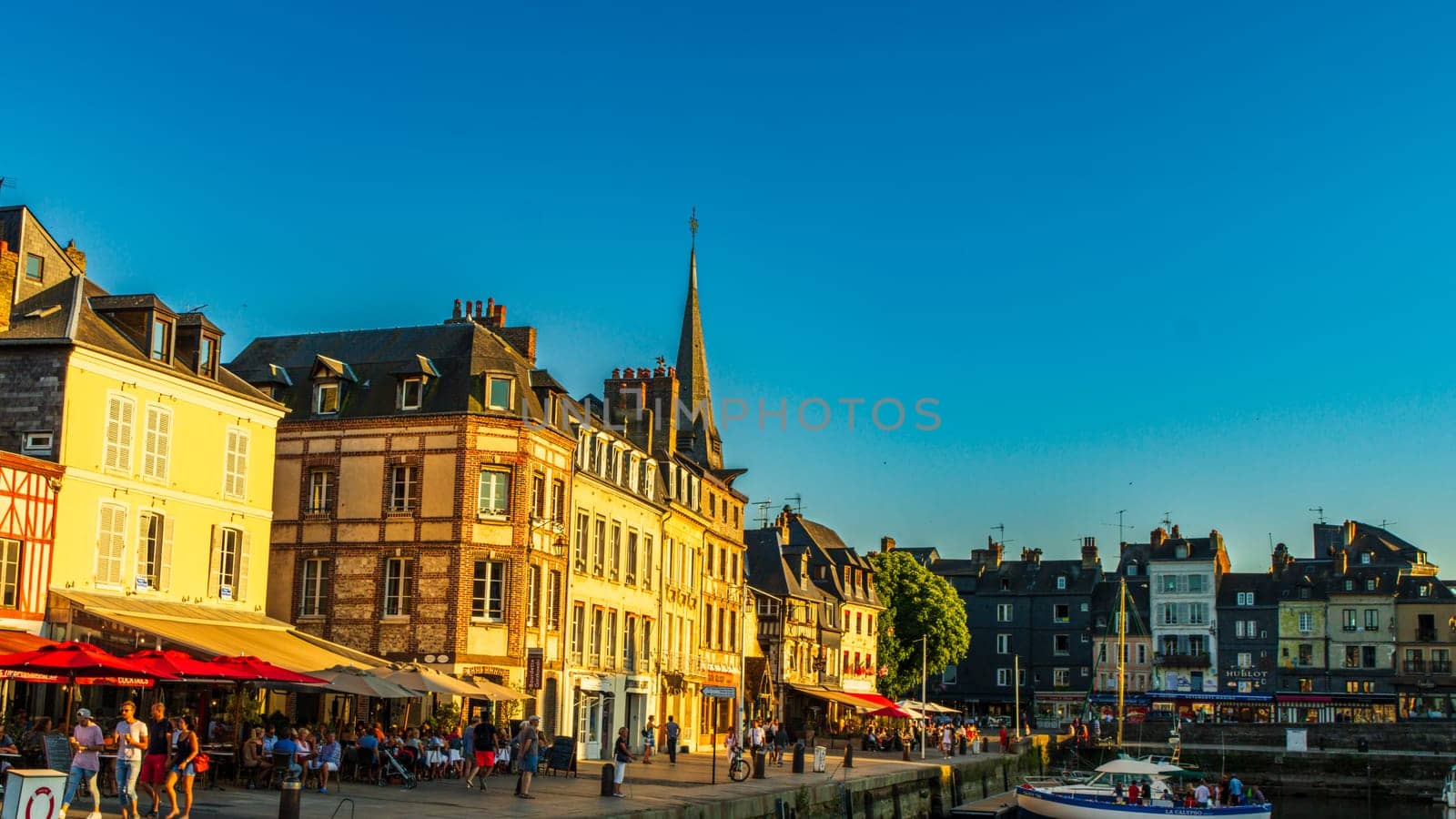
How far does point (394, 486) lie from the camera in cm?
3897

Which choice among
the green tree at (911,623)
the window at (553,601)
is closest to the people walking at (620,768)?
the window at (553,601)

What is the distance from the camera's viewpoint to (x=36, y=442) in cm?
2891

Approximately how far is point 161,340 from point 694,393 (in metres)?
34.6

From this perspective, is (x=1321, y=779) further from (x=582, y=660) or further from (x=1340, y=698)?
(x=582, y=660)

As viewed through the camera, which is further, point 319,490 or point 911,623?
point 911,623

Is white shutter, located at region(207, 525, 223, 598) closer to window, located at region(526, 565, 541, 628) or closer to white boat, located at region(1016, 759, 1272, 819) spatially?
window, located at region(526, 565, 541, 628)

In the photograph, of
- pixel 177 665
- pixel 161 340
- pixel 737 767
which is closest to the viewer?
pixel 177 665

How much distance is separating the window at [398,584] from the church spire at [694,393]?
20.0 metres

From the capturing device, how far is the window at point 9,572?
27.1 m

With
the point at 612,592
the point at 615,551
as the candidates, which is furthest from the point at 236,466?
the point at 615,551

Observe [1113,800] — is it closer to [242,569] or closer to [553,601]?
[553,601]

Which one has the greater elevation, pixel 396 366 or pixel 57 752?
pixel 396 366

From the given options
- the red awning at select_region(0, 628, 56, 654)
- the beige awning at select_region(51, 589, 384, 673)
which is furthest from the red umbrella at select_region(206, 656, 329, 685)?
the red awning at select_region(0, 628, 56, 654)

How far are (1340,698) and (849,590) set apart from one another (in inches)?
1273
